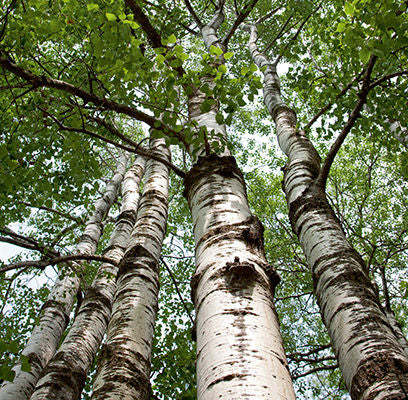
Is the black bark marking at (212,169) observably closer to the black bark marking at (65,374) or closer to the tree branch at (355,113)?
the tree branch at (355,113)

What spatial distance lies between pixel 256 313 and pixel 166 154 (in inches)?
211

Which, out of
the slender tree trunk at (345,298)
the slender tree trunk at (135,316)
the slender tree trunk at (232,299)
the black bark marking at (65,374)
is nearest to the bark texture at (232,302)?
the slender tree trunk at (232,299)

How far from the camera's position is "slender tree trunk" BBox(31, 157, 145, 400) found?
373 centimetres

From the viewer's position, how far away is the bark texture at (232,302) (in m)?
1.45

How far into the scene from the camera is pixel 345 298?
99.3 inches

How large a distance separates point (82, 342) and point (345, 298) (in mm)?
3194

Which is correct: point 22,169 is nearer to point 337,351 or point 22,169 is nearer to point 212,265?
point 212,265

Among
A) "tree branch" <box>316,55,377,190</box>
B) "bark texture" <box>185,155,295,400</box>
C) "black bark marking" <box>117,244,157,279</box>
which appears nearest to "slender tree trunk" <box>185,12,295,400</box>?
"bark texture" <box>185,155,295,400</box>

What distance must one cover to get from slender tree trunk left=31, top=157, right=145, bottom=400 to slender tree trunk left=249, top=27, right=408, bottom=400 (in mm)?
2773

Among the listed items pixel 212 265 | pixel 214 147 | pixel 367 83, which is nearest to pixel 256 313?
pixel 212 265

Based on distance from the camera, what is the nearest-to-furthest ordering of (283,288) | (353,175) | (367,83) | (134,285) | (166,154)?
1. (367,83)
2. (134,285)
3. (166,154)
4. (283,288)
5. (353,175)

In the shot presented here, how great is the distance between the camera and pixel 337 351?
7.84ft

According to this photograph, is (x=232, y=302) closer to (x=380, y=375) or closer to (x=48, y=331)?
(x=380, y=375)

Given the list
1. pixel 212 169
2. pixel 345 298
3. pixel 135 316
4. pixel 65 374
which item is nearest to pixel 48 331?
pixel 65 374
